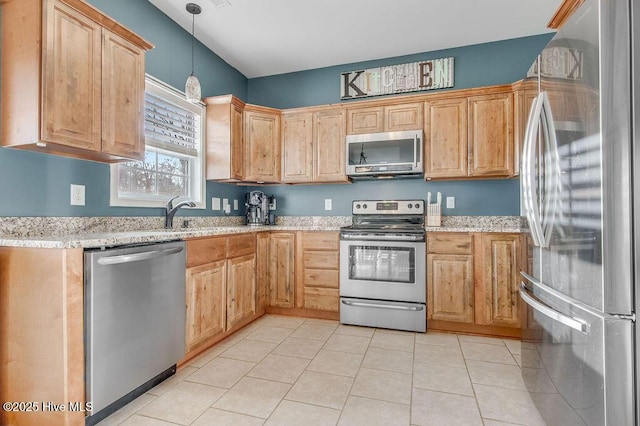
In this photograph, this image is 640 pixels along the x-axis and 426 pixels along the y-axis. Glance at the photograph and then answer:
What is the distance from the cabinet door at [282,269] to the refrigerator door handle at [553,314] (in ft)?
7.38

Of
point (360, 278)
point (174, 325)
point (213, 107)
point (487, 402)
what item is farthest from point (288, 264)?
point (487, 402)

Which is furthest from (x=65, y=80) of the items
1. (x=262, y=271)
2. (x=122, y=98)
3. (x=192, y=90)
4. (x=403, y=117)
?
(x=403, y=117)

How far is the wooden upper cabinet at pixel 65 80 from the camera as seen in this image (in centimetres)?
167

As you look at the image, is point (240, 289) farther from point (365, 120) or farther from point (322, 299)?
point (365, 120)

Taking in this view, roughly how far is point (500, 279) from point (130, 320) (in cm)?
295

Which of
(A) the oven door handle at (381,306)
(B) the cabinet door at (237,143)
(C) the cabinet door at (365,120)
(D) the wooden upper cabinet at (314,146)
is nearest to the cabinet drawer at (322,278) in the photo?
(A) the oven door handle at (381,306)

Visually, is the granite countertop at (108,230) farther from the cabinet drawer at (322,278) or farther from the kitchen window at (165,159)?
the cabinet drawer at (322,278)

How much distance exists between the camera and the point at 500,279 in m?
2.93

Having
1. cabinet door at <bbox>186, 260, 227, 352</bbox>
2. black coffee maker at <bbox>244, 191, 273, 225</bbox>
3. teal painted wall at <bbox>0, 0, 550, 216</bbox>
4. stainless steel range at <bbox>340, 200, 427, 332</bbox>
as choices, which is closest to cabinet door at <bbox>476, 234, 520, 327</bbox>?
stainless steel range at <bbox>340, 200, 427, 332</bbox>

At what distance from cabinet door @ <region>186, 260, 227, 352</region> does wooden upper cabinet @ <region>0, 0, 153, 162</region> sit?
1.01m

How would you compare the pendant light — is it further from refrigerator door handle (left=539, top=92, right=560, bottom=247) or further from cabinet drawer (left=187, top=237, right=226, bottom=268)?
refrigerator door handle (left=539, top=92, right=560, bottom=247)

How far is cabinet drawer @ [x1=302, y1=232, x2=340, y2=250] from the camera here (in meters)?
3.39

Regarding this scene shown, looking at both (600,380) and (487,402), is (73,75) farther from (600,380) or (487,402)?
(487,402)

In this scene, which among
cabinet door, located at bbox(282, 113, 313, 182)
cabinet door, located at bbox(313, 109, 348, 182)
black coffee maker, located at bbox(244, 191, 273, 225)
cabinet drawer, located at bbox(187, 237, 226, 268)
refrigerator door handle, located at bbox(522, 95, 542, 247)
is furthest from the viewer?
black coffee maker, located at bbox(244, 191, 273, 225)
